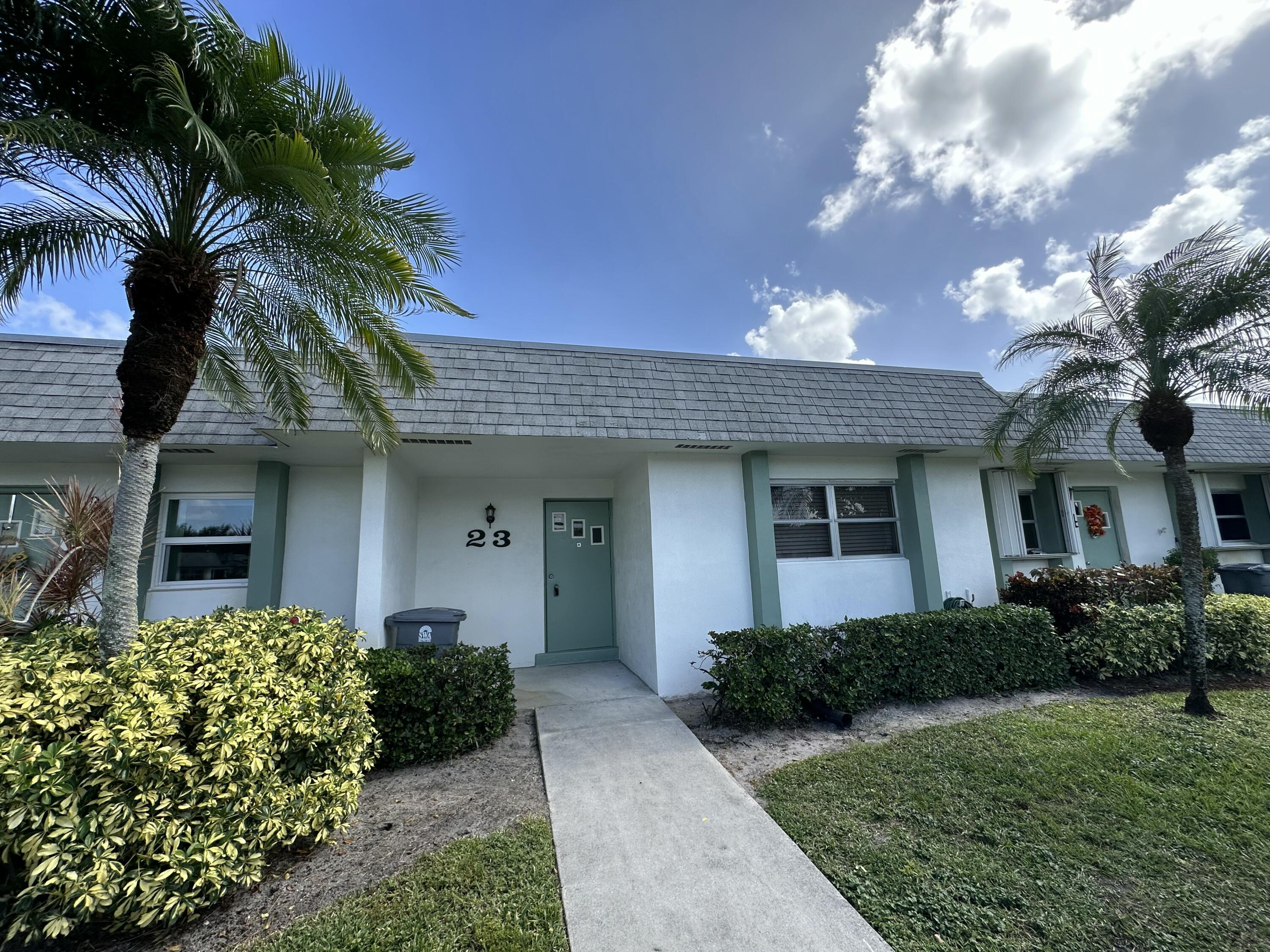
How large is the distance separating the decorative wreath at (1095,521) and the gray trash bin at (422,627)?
38.0 feet

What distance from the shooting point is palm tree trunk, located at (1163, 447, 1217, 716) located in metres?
4.84

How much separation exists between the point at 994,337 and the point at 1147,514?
6476mm

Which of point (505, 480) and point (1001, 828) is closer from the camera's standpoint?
point (1001, 828)

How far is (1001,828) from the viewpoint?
311 cm

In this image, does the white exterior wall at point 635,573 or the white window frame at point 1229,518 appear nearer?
the white exterior wall at point 635,573

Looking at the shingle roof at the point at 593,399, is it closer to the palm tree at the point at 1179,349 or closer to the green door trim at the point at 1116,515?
the palm tree at the point at 1179,349

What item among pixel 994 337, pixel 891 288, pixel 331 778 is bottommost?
pixel 331 778

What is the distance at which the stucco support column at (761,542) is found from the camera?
20.9ft

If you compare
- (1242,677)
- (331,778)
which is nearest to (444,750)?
(331,778)

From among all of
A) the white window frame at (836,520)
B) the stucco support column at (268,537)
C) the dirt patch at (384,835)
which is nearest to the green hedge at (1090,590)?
the white window frame at (836,520)

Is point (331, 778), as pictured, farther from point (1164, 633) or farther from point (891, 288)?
point (891, 288)

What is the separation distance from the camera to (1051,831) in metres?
3.08

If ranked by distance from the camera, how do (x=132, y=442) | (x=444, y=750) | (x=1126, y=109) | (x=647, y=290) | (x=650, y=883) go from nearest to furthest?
(x=650, y=883)
(x=132, y=442)
(x=444, y=750)
(x=1126, y=109)
(x=647, y=290)

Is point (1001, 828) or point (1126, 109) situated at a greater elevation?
point (1126, 109)
